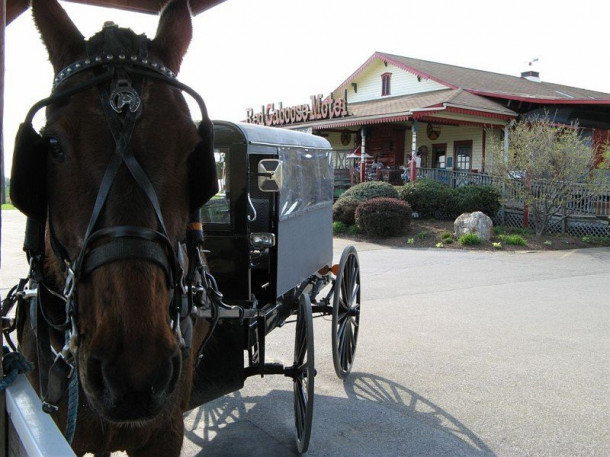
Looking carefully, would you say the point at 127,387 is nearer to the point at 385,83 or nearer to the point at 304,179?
the point at 304,179

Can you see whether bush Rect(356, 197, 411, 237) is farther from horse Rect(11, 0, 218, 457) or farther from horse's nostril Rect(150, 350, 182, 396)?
horse's nostril Rect(150, 350, 182, 396)

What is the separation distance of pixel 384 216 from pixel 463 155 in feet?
36.0

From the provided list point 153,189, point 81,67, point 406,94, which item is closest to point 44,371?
point 153,189

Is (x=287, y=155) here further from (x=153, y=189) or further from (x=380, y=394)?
(x=153, y=189)

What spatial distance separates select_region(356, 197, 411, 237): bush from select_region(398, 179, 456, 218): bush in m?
2.10

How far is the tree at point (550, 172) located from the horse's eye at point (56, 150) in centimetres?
1755

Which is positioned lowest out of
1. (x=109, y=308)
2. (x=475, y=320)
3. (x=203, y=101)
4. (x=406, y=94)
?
(x=475, y=320)

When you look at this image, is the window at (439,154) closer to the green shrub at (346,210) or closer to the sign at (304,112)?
the sign at (304,112)

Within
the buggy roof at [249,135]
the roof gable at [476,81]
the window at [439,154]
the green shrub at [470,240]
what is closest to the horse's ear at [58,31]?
the buggy roof at [249,135]

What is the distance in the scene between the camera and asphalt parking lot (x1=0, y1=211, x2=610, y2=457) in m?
4.35

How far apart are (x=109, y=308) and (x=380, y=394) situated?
4.24 m

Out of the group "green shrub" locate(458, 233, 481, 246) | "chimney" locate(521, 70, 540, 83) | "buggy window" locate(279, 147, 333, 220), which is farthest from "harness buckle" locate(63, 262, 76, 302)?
"chimney" locate(521, 70, 540, 83)

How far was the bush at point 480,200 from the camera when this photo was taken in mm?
19531

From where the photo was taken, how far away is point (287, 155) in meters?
4.90
